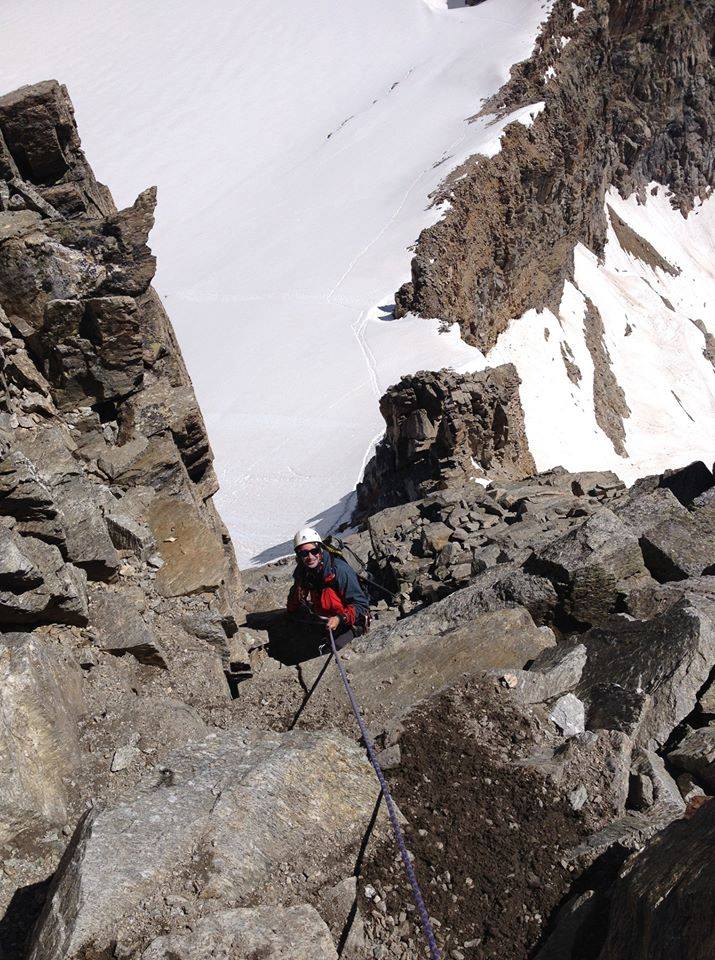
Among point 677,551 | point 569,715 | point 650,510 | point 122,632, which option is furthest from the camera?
point 650,510

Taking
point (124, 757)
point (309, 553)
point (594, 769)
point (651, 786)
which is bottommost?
point (651, 786)

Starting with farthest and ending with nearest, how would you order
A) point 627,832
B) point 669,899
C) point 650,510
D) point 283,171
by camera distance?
point 283,171, point 650,510, point 627,832, point 669,899

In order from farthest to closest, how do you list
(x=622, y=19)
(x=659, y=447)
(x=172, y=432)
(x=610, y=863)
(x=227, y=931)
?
1. (x=622, y=19)
2. (x=659, y=447)
3. (x=172, y=432)
4. (x=610, y=863)
5. (x=227, y=931)

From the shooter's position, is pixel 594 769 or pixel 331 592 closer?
pixel 594 769

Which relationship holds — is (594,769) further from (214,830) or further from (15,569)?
(15,569)

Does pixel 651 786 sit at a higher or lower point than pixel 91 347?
lower

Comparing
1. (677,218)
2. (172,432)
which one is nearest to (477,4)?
(677,218)

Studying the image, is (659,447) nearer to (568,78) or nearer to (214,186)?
(568,78)

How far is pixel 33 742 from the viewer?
487 centimetres

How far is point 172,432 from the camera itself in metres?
9.63

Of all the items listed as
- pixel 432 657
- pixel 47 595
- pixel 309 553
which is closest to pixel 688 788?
pixel 432 657

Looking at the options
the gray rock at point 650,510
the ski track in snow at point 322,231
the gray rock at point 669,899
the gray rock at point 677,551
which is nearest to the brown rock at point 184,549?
the gray rock at point 677,551

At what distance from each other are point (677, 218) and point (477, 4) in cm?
2641

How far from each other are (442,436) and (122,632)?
12.3 m
